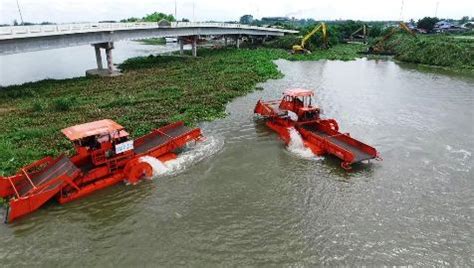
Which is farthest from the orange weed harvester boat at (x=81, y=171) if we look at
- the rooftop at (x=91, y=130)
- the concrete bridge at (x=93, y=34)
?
the concrete bridge at (x=93, y=34)

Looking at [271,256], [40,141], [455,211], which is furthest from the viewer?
[40,141]

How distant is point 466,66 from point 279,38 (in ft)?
138

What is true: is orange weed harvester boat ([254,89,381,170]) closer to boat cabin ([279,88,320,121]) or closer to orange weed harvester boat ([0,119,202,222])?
boat cabin ([279,88,320,121])

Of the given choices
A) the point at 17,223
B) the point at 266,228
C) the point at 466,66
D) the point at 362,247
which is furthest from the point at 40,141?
the point at 466,66

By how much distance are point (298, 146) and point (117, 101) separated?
1576 cm

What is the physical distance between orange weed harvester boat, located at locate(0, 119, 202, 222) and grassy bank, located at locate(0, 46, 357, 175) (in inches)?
95.7

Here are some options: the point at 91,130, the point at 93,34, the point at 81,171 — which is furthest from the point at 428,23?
the point at 81,171

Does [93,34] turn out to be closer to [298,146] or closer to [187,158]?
[187,158]

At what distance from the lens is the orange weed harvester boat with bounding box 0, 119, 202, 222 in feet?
50.0

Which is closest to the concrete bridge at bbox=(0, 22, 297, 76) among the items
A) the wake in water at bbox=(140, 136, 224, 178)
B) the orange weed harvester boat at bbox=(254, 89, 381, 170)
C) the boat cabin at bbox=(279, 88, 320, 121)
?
the wake in water at bbox=(140, 136, 224, 178)

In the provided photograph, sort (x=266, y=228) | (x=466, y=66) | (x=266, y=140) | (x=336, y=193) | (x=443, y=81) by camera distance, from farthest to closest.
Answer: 1. (x=466, y=66)
2. (x=443, y=81)
3. (x=266, y=140)
4. (x=336, y=193)
5. (x=266, y=228)

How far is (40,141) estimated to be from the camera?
21.2 meters

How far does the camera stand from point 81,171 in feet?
55.2

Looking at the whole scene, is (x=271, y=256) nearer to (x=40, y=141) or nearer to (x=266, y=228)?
(x=266, y=228)
